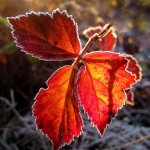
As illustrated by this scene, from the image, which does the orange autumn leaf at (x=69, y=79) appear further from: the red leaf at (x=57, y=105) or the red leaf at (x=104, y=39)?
the red leaf at (x=104, y=39)

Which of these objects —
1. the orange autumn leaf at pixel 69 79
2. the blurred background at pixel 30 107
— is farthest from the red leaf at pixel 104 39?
the orange autumn leaf at pixel 69 79

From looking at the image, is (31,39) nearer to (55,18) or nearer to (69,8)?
(55,18)

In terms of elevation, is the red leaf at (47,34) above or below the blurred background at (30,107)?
above

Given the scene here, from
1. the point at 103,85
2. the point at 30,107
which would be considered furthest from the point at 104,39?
the point at 30,107

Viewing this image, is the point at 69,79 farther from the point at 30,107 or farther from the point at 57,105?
the point at 30,107

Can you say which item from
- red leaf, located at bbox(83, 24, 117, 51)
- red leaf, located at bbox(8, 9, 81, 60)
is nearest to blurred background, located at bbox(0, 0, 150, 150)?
red leaf, located at bbox(83, 24, 117, 51)

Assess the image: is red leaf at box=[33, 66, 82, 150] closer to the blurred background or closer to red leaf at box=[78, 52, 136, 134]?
red leaf at box=[78, 52, 136, 134]
